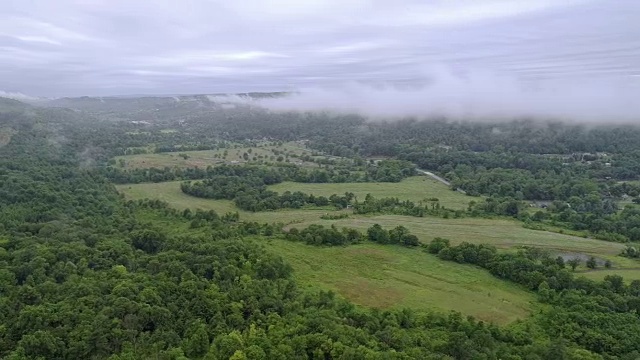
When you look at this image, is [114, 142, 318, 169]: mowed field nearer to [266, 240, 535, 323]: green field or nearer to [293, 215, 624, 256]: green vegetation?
[293, 215, 624, 256]: green vegetation

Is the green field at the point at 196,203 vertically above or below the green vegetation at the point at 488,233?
below

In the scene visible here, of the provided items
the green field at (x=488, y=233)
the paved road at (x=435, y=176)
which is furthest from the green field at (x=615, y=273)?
the paved road at (x=435, y=176)

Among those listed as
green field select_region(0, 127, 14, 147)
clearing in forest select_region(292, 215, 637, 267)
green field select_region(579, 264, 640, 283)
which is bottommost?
green field select_region(579, 264, 640, 283)

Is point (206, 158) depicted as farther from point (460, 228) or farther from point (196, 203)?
point (460, 228)

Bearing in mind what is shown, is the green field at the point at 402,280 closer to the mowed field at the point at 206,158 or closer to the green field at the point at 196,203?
the green field at the point at 196,203

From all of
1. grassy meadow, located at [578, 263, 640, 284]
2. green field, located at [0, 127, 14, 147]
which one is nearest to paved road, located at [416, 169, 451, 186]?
grassy meadow, located at [578, 263, 640, 284]

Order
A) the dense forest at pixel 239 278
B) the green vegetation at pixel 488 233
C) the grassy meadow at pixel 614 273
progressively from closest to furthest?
the dense forest at pixel 239 278
the grassy meadow at pixel 614 273
the green vegetation at pixel 488 233

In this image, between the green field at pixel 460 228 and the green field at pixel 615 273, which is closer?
the green field at pixel 615 273

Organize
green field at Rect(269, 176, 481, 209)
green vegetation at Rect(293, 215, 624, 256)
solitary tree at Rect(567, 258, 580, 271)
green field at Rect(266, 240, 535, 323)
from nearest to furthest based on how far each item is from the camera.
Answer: green field at Rect(266, 240, 535, 323)
solitary tree at Rect(567, 258, 580, 271)
green vegetation at Rect(293, 215, 624, 256)
green field at Rect(269, 176, 481, 209)
